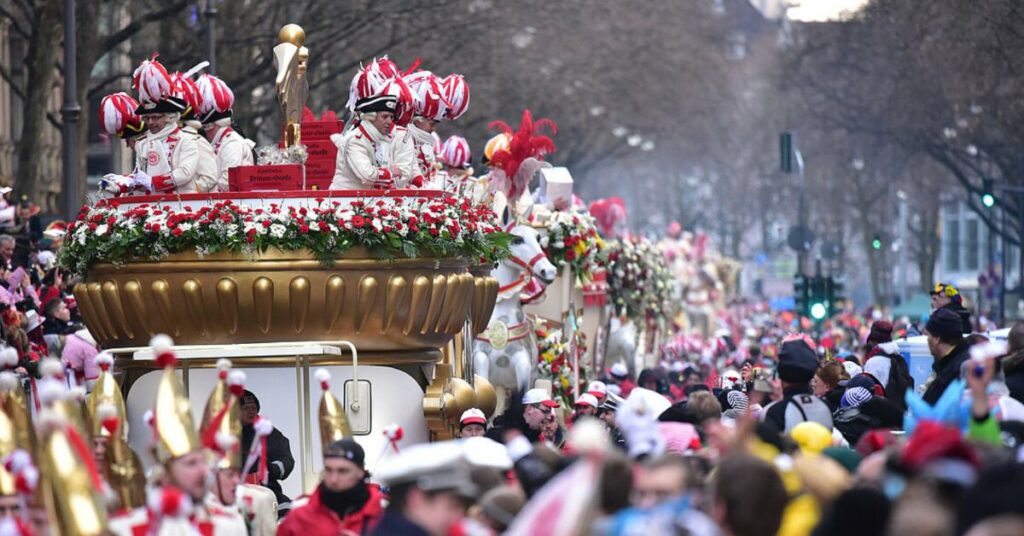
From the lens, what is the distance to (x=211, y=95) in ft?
54.4

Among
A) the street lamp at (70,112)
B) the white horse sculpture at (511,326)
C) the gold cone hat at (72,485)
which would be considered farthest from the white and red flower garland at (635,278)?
the gold cone hat at (72,485)

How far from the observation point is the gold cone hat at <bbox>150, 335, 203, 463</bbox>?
10.2 m

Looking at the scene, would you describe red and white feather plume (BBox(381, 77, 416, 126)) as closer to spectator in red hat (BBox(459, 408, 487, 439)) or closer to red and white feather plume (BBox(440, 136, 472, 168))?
spectator in red hat (BBox(459, 408, 487, 439))

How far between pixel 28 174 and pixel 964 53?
56.2 ft

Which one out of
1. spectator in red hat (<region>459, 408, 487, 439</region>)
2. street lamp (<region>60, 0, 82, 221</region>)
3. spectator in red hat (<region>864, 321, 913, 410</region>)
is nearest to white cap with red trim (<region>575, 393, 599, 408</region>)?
spectator in red hat (<region>459, 408, 487, 439</region>)

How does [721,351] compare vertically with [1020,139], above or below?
below

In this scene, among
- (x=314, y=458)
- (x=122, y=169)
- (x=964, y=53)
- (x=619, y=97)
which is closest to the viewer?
(x=314, y=458)

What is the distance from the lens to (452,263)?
52.2 ft

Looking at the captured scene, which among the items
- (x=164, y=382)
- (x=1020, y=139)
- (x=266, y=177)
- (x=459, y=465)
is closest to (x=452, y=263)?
(x=266, y=177)

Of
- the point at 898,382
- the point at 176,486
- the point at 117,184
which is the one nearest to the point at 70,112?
the point at 117,184

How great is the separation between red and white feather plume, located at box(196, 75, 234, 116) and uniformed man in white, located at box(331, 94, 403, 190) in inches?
42.4

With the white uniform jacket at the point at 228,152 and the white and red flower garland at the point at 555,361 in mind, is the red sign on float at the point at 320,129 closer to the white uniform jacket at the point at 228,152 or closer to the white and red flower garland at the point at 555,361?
the white uniform jacket at the point at 228,152

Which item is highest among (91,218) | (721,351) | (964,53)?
(964,53)

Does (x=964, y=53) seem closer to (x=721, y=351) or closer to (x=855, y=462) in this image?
(x=721, y=351)
